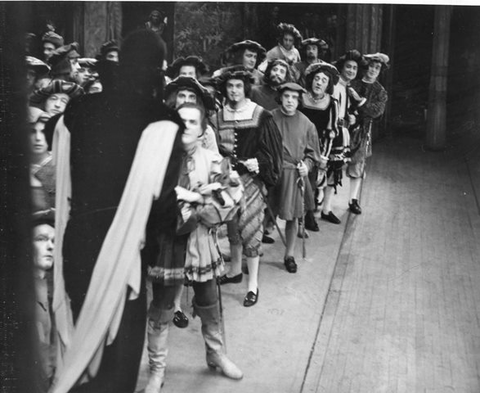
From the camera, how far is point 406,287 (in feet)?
15.9

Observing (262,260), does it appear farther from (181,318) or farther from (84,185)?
(84,185)

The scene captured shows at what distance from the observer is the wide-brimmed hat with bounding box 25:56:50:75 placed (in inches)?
170

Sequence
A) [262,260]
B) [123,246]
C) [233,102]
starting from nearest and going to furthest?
[123,246] → [233,102] → [262,260]

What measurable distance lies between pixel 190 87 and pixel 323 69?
36.3 inches

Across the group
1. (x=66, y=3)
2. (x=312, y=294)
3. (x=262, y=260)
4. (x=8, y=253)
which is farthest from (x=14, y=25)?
(x=312, y=294)

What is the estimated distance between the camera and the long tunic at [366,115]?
15.8 feet

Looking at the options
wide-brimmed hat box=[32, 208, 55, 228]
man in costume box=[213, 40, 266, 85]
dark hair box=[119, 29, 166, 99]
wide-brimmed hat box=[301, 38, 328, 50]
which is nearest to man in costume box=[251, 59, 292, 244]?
man in costume box=[213, 40, 266, 85]

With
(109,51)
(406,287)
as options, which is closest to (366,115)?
(406,287)

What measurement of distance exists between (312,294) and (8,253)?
5.63 feet

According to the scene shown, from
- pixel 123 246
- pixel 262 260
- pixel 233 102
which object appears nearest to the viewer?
pixel 123 246

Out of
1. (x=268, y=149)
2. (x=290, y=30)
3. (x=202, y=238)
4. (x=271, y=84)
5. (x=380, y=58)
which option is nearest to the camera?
(x=202, y=238)

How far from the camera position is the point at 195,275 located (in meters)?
4.45

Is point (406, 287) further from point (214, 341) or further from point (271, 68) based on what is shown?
point (271, 68)

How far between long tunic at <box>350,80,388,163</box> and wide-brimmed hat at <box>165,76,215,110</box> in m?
0.93
